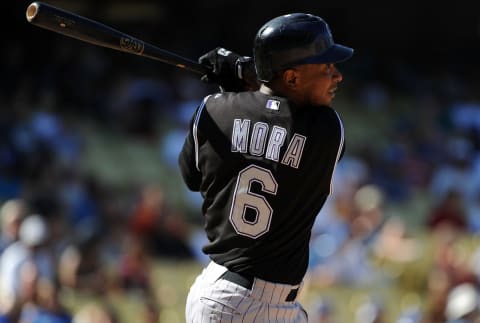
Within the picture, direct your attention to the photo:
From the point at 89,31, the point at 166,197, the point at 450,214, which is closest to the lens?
the point at 89,31

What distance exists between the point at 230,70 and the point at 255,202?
52cm

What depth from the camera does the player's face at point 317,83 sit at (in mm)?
3131

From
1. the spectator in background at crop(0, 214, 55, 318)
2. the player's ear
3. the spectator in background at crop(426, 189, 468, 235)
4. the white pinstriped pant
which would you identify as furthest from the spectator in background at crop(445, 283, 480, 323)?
Result: the player's ear

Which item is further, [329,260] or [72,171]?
[72,171]

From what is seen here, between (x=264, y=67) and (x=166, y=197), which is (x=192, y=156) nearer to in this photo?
(x=264, y=67)

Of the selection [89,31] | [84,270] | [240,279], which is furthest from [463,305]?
[89,31]

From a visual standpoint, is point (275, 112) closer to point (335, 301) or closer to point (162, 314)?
point (162, 314)

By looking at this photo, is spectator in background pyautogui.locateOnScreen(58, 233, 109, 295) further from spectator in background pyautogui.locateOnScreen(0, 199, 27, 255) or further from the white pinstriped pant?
the white pinstriped pant

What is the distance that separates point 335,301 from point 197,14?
723 centimetres

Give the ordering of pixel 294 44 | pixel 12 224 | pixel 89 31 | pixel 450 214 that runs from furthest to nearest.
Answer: pixel 450 214 → pixel 12 224 → pixel 89 31 → pixel 294 44

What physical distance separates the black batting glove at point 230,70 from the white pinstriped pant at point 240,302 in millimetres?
641

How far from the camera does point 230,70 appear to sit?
3361 mm

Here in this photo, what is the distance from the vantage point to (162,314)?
24.8ft

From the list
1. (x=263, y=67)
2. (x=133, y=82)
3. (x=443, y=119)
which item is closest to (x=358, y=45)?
(x=443, y=119)
